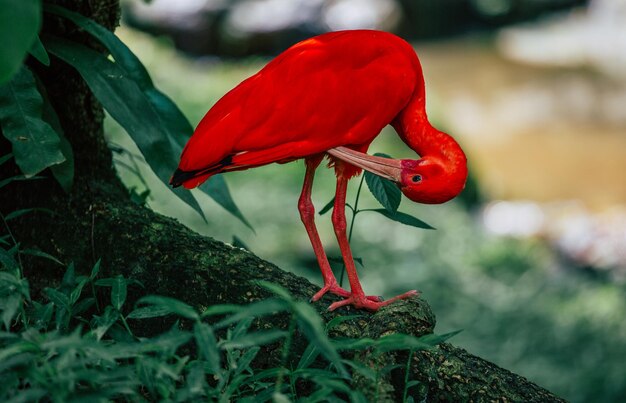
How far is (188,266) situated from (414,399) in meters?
0.62

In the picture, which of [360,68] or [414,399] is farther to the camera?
[360,68]

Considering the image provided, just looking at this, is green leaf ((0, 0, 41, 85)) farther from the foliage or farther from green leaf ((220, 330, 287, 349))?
green leaf ((220, 330, 287, 349))

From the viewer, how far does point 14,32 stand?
1.35 meters

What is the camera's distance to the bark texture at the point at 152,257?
1945 millimetres

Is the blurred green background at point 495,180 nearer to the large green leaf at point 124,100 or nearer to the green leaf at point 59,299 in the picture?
the large green leaf at point 124,100

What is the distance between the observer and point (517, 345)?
487cm

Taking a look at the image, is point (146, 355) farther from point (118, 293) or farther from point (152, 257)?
point (152, 257)

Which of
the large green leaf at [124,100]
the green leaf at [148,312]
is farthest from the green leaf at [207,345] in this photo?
the large green leaf at [124,100]

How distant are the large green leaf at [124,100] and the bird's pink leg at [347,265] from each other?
443mm

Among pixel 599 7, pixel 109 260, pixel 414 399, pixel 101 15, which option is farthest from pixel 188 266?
pixel 599 7

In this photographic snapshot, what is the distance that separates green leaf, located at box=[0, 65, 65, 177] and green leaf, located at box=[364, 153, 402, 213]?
0.74m

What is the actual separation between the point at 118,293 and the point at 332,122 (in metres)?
0.65

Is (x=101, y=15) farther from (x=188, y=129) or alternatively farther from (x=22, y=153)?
(x=22, y=153)

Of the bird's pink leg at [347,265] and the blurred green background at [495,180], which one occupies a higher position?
the bird's pink leg at [347,265]
